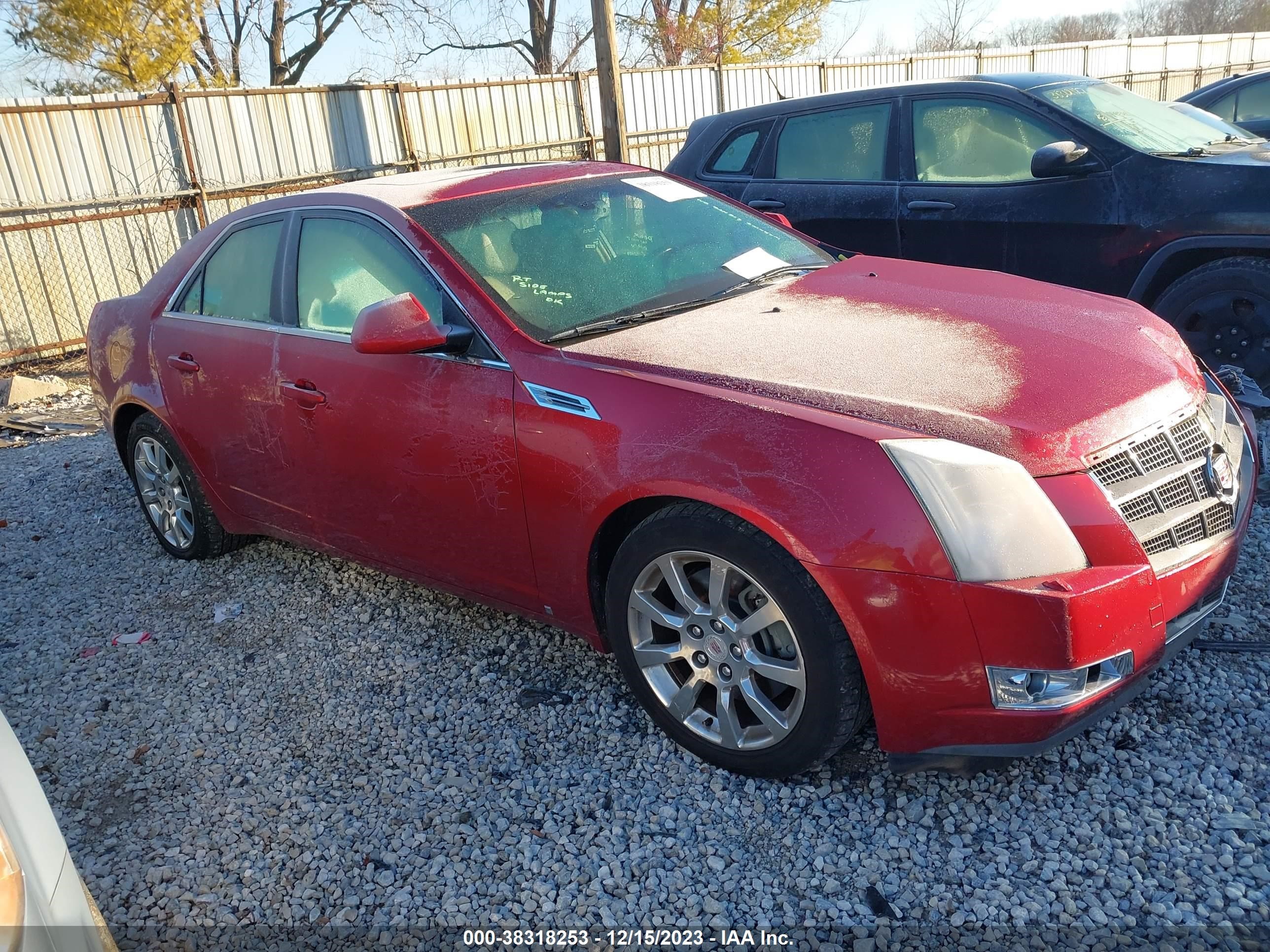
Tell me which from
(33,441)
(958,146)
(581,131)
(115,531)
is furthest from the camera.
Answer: (581,131)

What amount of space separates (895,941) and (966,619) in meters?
0.75

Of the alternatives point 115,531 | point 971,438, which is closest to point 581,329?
point 971,438

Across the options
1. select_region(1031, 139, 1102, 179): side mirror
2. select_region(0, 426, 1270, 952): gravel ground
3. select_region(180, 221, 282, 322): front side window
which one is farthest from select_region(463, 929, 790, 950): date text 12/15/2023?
select_region(1031, 139, 1102, 179): side mirror

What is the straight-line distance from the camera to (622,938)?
240 centimetres

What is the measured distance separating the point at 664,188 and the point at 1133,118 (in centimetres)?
319

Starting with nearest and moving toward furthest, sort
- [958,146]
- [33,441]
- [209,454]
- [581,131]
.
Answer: [209,454] → [958,146] → [33,441] → [581,131]

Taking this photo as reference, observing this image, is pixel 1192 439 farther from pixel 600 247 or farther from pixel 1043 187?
pixel 1043 187

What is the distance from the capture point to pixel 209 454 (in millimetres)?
4398

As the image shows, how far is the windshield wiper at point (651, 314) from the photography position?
320cm

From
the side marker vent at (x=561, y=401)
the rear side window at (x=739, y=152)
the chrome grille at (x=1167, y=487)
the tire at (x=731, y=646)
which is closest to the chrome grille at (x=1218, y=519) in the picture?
the chrome grille at (x=1167, y=487)

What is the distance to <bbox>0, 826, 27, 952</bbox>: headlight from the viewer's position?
1545 mm

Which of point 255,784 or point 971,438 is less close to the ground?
point 971,438

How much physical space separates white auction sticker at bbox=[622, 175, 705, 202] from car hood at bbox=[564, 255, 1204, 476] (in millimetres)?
720

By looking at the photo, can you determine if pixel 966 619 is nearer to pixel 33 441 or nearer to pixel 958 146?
pixel 958 146
